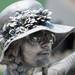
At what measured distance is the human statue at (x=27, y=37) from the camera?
999 millimetres

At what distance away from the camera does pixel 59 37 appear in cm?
109

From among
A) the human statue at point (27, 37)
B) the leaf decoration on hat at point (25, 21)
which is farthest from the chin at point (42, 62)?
the leaf decoration on hat at point (25, 21)

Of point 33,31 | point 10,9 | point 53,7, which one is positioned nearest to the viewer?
point 33,31

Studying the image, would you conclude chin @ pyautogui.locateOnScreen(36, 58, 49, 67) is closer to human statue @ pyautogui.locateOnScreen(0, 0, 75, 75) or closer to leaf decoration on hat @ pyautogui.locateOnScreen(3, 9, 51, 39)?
human statue @ pyautogui.locateOnScreen(0, 0, 75, 75)

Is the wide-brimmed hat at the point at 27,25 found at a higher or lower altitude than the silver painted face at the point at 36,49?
higher

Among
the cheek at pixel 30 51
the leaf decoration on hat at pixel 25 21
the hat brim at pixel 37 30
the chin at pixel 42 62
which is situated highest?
the leaf decoration on hat at pixel 25 21

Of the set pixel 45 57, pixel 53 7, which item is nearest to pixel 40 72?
pixel 45 57

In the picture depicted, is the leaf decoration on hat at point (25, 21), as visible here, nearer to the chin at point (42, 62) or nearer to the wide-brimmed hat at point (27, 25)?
the wide-brimmed hat at point (27, 25)

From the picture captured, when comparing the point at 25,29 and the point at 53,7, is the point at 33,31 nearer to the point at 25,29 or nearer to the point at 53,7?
the point at 25,29

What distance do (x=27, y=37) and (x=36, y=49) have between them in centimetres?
4

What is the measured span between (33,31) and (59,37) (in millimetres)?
140

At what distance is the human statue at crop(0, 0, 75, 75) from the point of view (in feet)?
3.28

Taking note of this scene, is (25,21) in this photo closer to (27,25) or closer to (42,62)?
(27,25)

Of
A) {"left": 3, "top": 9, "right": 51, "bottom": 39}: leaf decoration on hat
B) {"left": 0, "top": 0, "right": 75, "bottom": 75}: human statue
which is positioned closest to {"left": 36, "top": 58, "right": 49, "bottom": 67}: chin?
{"left": 0, "top": 0, "right": 75, "bottom": 75}: human statue
